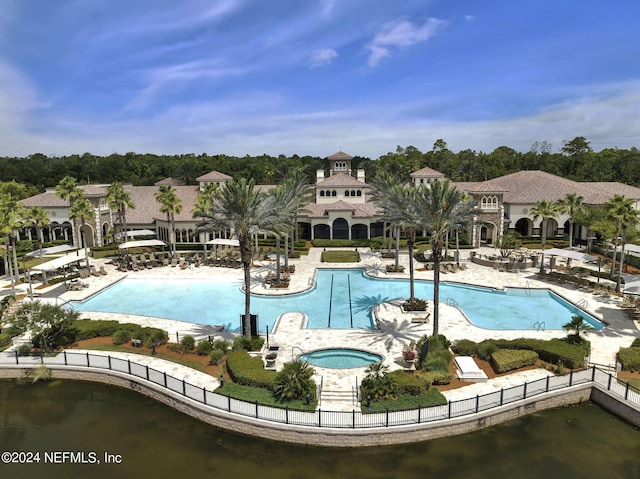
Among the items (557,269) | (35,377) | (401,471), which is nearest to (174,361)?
(35,377)

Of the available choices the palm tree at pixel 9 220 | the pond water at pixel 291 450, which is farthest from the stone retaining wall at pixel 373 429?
the palm tree at pixel 9 220

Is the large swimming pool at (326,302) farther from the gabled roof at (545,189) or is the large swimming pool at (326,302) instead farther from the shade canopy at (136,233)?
the gabled roof at (545,189)

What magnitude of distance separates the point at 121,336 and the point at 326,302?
48.4 feet

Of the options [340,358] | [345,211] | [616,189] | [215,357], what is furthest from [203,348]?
[616,189]

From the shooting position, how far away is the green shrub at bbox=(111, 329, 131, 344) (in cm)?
2444

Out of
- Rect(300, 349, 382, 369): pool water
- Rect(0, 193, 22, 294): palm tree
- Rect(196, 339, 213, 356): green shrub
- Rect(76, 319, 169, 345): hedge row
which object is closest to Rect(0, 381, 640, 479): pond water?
Rect(196, 339, 213, 356): green shrub

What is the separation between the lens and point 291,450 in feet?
53.7

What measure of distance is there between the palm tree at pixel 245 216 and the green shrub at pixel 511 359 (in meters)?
13.0

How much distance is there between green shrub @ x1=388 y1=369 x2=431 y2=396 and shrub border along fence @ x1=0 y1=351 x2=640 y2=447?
1.15 metres

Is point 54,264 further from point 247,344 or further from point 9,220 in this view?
point 247,344

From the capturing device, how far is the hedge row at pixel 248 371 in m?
19.1

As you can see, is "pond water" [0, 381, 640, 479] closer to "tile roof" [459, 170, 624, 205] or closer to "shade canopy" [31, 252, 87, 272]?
"shade canopy" [31, 252, 87, 272]

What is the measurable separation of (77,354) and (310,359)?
1213 cm

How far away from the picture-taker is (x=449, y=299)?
3347 cm
